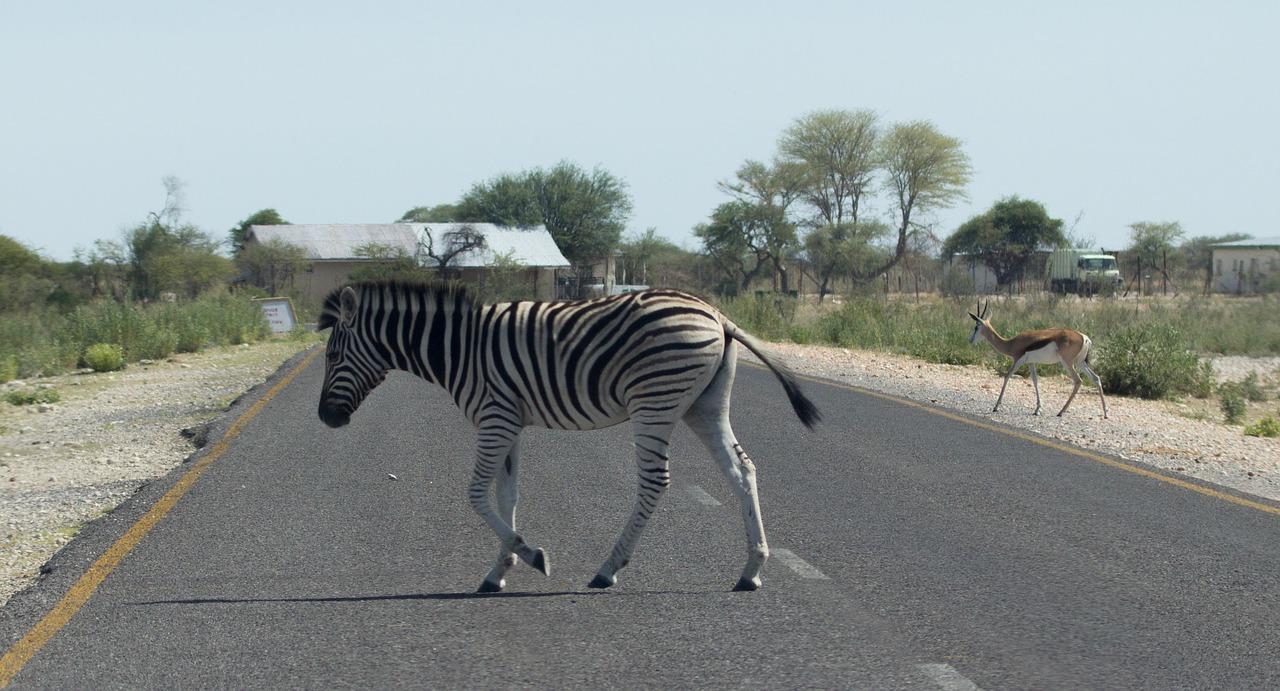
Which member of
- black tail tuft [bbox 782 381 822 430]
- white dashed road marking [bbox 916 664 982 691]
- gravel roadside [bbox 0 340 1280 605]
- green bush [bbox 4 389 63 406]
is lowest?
green bush [bbox 4 389 63 406]

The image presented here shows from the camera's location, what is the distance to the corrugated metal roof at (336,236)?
6438 cm

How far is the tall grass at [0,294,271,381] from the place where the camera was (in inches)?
931

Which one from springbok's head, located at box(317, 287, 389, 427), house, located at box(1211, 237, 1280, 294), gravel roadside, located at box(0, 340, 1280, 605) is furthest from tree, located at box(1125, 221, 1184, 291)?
springbok's head, located at box(317, 287, 389, 427)

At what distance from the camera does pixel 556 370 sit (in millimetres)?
6535

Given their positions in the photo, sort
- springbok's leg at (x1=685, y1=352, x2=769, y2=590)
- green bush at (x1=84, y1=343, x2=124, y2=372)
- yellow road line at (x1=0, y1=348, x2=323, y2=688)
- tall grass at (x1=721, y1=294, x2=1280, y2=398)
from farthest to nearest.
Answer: green bush at (x1=84, y1=343, x2=124, y2=372) → tall grass at (x1=721, y1=294, x2=1280, y2=398) → springbok's leg at (x1=685, y1=352, x2=769, y2=590) → yellow road line at (x1=0, y1=348, x2=323, y2=688)

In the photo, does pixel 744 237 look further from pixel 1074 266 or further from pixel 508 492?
pixel 508 492

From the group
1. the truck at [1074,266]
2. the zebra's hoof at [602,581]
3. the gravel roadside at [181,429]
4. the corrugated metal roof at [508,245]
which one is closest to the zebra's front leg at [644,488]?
the zebra's hoof at [602,581]

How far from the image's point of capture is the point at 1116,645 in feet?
17.8

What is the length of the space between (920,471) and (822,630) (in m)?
4.81

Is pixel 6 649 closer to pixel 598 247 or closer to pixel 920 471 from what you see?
pixel 920 471

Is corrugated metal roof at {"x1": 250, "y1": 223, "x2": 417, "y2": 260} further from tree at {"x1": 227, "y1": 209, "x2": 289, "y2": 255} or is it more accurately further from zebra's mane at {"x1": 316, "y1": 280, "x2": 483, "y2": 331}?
zebra's mane at {"x1": 316, "y1": 280, "x2": 483, "y2": 331}

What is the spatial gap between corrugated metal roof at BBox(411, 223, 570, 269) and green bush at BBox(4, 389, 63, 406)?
41.6 m

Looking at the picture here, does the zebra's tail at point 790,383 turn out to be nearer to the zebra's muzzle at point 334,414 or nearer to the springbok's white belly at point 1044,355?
the zebra's muzzle at point 334,414

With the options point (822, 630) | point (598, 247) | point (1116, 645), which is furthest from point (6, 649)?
point (598, 247)
